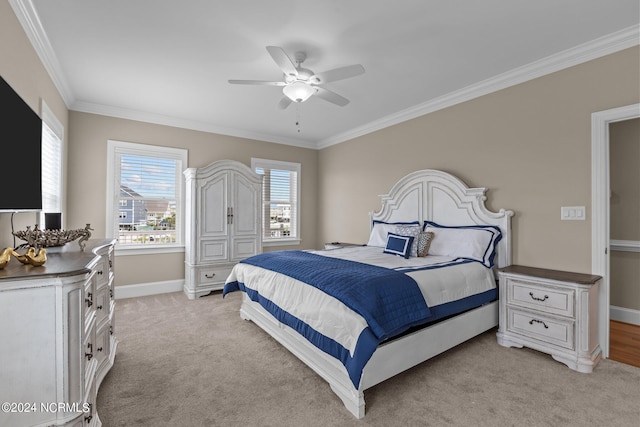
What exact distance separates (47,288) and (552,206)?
150 inches

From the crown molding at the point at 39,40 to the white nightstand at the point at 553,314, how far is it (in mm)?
4394

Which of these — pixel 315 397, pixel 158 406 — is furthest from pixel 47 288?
pixel 315 397

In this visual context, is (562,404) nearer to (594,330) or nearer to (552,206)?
(594,330)

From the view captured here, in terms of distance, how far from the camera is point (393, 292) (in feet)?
6.73

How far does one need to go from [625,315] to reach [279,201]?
506 cm

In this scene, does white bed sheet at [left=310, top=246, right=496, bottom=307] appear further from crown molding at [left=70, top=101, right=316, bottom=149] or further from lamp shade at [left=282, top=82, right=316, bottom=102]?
crown molding at [left=70, top=101, right=316, bottom=149]

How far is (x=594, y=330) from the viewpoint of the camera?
2453mm

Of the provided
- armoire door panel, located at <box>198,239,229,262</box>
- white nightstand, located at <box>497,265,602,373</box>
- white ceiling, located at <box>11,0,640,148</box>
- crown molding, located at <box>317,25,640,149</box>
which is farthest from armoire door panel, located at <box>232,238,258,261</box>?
white nightstand, located at <box>497,265,602,373</box>

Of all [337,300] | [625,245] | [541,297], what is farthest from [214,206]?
[625,245]

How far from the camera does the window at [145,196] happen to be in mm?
4176

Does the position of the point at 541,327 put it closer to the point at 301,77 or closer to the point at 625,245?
the point at 625,245

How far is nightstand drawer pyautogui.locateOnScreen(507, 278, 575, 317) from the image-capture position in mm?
2404

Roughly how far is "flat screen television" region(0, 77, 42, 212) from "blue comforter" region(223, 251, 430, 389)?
1808 millimetres

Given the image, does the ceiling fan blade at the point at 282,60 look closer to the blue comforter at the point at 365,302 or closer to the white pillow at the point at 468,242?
the blue comforter at the point at 365,302
